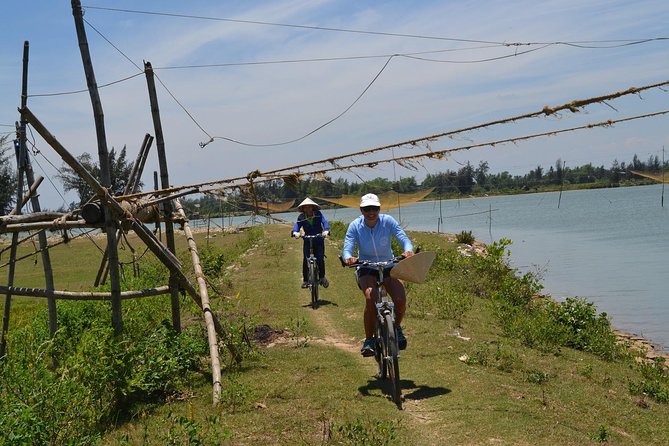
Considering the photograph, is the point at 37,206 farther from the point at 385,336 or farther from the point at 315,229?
the point at 385,336

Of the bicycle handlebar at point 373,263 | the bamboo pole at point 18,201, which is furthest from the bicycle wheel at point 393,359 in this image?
the bamboo pole at point 18,201

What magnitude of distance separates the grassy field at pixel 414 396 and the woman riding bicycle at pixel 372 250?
746 mm

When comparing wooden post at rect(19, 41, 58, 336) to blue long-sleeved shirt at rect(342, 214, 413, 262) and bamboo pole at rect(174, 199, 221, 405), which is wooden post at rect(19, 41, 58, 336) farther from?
blue long-sleeved shirt at rect(342, 214, 413, 262)

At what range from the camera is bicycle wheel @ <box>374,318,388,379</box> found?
23.5 feet

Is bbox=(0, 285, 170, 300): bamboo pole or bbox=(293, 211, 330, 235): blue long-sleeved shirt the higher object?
bbox=(293, 211, 330, 235): blue long-sleeved shirt

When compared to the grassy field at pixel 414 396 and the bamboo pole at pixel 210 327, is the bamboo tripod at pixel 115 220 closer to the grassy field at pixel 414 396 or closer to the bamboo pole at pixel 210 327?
the bamboo pole at pixel 210 327

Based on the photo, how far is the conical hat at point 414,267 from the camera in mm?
7008

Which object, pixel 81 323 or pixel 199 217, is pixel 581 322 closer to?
pixel 199 217

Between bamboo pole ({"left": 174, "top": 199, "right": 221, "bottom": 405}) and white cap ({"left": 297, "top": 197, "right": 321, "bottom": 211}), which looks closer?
bamboo pole ({"left": 174, "top": 199, "right": 221, "bottom": 405})

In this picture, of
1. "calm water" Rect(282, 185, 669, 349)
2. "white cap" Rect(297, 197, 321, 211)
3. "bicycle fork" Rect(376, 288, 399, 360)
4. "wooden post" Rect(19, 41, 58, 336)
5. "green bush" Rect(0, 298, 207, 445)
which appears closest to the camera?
"green bush" Rect(0, 298, 207, 445)

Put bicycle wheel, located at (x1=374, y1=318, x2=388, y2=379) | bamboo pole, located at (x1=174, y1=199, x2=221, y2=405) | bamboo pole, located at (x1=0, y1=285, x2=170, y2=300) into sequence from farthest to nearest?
1. bamboo pole, located at (x1=0, y1=285, x2=170, y2=300)
2. bamboo pole, located at (x1=174, y1=199, x2=221, y2=405)
3. bicycle wheel, located at (x1=374, y1=318, x2=388, y2=379)

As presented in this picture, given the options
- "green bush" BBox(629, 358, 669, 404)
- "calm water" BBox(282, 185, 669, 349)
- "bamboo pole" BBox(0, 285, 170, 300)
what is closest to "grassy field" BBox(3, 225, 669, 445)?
"green bush" BBox(629, 358, 669, 404)

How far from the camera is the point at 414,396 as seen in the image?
284 inches

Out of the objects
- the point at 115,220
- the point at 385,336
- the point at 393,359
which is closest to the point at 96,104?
the point at 115,220
